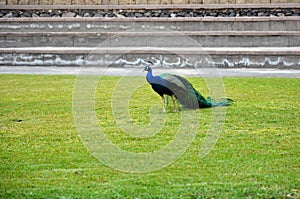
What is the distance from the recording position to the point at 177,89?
9602mm

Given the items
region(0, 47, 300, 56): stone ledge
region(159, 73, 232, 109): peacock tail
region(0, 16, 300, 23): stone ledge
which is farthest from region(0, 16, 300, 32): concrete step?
region(159, 73, 232, 109): peacock tail

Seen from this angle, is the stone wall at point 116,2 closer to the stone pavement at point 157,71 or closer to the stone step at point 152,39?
the stone step at point 152,39

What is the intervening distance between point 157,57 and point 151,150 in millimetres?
8944

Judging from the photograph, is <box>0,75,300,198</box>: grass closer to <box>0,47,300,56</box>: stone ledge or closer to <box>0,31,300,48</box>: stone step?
<box>0,47,300,56</box>: stone ledge

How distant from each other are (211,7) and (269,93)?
269 inches

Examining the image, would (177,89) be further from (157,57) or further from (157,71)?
(157,57)

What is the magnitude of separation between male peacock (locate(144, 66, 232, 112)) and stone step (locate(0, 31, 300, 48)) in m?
7.08

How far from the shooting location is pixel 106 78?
47.2 feet

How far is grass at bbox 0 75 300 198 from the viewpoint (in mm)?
6152

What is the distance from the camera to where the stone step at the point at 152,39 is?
665 inches

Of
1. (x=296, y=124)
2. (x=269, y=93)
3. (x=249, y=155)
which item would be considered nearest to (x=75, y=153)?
(x=249, y=155)

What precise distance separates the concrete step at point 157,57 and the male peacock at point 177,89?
6038mm

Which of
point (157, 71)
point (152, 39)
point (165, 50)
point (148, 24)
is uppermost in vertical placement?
point (148, 24)

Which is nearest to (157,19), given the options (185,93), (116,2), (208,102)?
(116,2)
